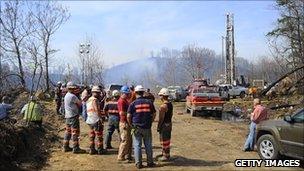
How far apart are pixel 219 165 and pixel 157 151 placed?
2884 millimetres

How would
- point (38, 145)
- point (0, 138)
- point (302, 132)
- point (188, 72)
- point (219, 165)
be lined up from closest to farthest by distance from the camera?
point (302, 132)
point (219, 165)
point (0, 138)
point (38, 145)
point (188, 72)

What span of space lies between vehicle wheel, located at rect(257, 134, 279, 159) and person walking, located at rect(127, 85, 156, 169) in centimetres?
303

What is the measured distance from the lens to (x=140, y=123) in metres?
12.7

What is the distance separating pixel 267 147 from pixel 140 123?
351 centimetres

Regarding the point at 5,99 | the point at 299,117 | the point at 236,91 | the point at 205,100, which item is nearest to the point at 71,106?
the point at 299,117

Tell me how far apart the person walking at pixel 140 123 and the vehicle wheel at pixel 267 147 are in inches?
119

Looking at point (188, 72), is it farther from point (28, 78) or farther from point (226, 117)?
point (226, 117)

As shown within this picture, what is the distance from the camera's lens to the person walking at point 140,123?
498 inches

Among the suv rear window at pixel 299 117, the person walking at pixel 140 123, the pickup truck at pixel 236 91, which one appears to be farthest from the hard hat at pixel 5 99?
the suv rear window at pixel 299 117

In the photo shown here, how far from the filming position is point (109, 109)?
15109 mm

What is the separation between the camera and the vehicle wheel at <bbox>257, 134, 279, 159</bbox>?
42.1 ft

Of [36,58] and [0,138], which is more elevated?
[36,58]

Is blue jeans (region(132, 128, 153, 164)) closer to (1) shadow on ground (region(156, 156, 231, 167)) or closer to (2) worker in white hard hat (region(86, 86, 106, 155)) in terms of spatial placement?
(1) shadow on ground (region(156, 156, 231, 167))

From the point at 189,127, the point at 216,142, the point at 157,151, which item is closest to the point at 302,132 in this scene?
the point at 157,151
